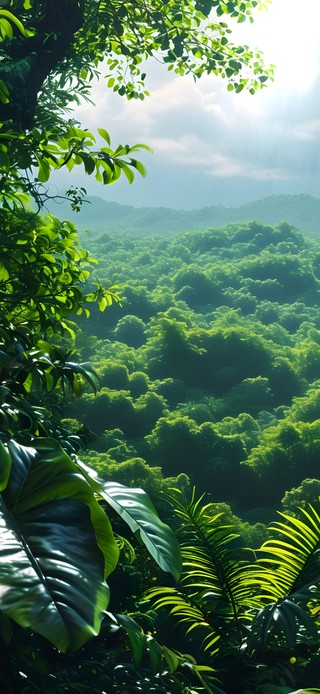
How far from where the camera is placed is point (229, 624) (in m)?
4.12

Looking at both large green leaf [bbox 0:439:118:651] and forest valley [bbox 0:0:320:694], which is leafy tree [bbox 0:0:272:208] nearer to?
forest valley [bbox 0:0:320:694]

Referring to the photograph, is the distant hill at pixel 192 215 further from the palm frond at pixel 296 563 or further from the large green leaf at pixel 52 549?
the large green leaf at pixel 52 549

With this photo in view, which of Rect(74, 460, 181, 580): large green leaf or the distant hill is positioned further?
the distant hill

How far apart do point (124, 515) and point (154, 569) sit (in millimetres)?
7708

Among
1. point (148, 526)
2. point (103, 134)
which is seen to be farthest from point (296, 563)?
point (103, 134)

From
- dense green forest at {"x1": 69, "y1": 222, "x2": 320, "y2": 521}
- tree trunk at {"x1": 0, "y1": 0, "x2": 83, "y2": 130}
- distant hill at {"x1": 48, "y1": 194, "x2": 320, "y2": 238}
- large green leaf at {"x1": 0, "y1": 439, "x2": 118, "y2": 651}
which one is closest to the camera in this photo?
large green leaf at {"x1": 0, "y1": 439, "x2": 118, "y2": 651}

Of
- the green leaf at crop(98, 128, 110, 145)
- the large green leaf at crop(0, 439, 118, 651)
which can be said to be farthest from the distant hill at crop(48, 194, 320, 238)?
the large green leaf at crop(0, 439, 118, 651)

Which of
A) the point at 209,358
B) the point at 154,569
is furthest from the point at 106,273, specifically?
the point at 154,569

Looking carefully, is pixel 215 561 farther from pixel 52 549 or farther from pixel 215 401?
pixel 215 401

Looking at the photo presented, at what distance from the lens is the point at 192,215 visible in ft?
314

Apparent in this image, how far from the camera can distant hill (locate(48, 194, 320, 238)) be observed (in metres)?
91.6

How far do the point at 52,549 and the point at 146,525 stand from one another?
568mm

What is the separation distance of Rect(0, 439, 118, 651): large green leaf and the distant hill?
289 feet

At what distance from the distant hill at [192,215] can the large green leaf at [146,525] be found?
8761 centimetres
